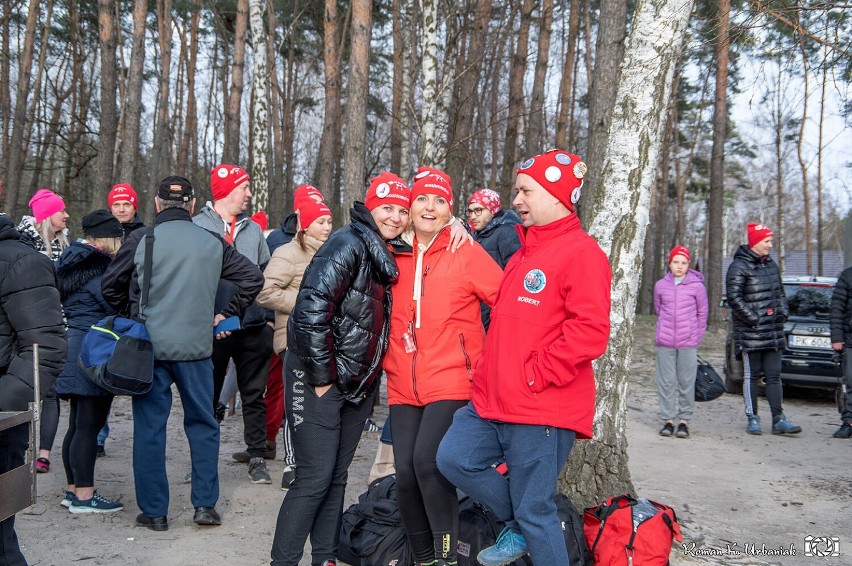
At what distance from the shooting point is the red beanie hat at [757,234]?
8.53 meters

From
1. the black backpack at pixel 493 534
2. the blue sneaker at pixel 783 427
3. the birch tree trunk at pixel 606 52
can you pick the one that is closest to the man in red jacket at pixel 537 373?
the black backpack at pixel 493 534

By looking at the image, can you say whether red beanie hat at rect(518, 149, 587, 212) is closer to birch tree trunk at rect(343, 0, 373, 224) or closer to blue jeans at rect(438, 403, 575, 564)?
blue jeans at rect(438, 403, 575, 564)

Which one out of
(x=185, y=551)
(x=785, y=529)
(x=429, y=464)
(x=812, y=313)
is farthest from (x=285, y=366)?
(x=812, y=313)

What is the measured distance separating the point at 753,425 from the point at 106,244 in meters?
7.23

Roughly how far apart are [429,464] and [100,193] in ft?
43.5

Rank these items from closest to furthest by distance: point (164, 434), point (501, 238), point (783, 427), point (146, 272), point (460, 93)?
point (146, 272) → point (164, 434) → point (501, 238) → point (783, 427) → point (460, 93)

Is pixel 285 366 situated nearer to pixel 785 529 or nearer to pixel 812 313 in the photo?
pixel 785 529

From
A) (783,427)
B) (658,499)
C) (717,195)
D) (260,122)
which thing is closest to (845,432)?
(783,427)

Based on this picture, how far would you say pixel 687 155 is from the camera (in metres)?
34.8

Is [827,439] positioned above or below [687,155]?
below

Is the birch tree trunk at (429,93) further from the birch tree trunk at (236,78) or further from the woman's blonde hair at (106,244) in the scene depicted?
the birch tree trunk at (236,78)

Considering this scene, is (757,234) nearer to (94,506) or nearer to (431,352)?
(431,352)

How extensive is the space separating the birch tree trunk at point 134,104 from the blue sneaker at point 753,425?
12.0 metres

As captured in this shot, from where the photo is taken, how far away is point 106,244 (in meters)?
5.46
